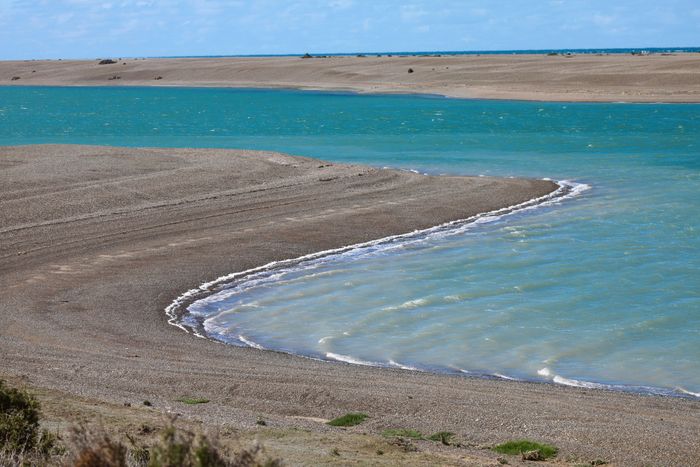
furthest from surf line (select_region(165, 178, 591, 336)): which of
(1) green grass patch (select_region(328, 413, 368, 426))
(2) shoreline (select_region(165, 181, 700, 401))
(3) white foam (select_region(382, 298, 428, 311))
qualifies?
(1) green grass patch (select_region(328, 413, 368, 426))

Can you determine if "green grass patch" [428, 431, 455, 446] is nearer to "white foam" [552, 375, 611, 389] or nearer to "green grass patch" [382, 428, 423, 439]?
"green grass patch" [382, 428, 423, 439]

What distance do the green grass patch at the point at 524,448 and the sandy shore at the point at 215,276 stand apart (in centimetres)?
15

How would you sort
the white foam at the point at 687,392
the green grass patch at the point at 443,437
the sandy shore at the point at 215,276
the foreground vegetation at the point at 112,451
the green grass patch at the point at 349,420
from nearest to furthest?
the foreground vegetation at the point at 112,451
the green grass patch at the point at 443,437
the sandy shore at the point at 215,276
the green grass patch at the point at 349,420
the white foam at the point at 687,392

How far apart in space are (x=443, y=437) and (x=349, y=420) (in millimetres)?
1169

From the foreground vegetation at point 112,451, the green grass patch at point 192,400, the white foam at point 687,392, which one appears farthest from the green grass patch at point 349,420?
the white foam at point 687,392

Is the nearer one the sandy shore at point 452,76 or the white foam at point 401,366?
the white foam at point 401,366

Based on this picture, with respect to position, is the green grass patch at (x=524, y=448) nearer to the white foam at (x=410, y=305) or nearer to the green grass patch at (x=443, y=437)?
the green grass patch at (x=443, y=437)

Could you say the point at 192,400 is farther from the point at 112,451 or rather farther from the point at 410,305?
the point at 410,305

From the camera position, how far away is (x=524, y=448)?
918cm

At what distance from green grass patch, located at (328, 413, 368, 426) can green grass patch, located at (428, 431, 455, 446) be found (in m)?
0.94

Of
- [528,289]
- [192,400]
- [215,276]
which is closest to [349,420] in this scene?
[192,400]

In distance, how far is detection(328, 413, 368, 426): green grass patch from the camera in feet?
33.2

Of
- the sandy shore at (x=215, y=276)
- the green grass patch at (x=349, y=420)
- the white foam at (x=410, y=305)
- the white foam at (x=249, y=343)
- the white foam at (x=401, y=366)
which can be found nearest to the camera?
the sandy shore at (x=215, y=276)

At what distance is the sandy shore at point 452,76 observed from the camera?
79688 millimetres
